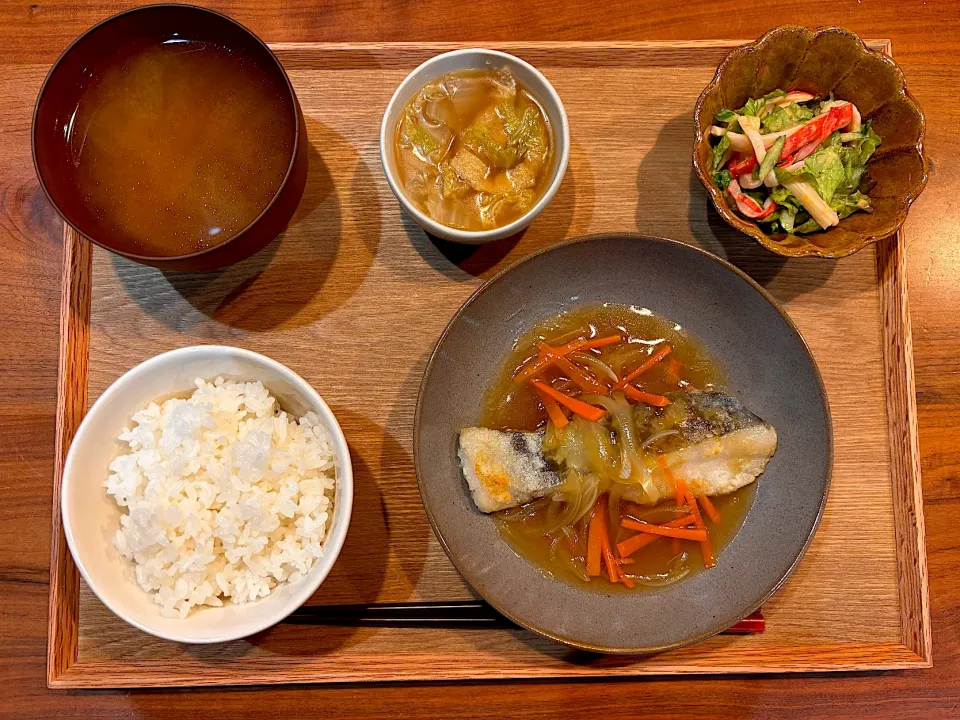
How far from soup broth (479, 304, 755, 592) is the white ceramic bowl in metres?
0.51

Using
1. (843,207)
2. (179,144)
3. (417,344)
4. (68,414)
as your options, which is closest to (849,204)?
(843,207)

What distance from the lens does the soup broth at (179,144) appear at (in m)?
1.82

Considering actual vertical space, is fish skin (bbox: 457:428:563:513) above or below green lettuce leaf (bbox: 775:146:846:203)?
below

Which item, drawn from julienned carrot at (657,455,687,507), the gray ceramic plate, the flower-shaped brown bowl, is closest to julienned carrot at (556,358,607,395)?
the gray ceramic plate

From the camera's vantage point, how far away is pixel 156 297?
82.1 inches

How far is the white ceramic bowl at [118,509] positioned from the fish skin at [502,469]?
338 mm

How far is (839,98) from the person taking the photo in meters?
2.02

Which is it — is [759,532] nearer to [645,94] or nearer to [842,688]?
[842,688]

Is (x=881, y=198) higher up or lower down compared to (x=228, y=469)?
higher up

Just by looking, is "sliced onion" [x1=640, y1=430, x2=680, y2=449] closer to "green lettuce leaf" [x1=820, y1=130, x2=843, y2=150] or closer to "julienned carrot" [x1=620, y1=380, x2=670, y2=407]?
"julienned carrot" [x1=620, y1=380, x2=670, y2=407]

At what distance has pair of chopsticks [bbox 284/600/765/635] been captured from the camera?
2.00 meters

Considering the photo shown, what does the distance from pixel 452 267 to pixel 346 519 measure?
2.59 ft

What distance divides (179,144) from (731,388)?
5.44 feet

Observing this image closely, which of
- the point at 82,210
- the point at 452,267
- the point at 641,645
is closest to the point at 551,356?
the point at 452,267
